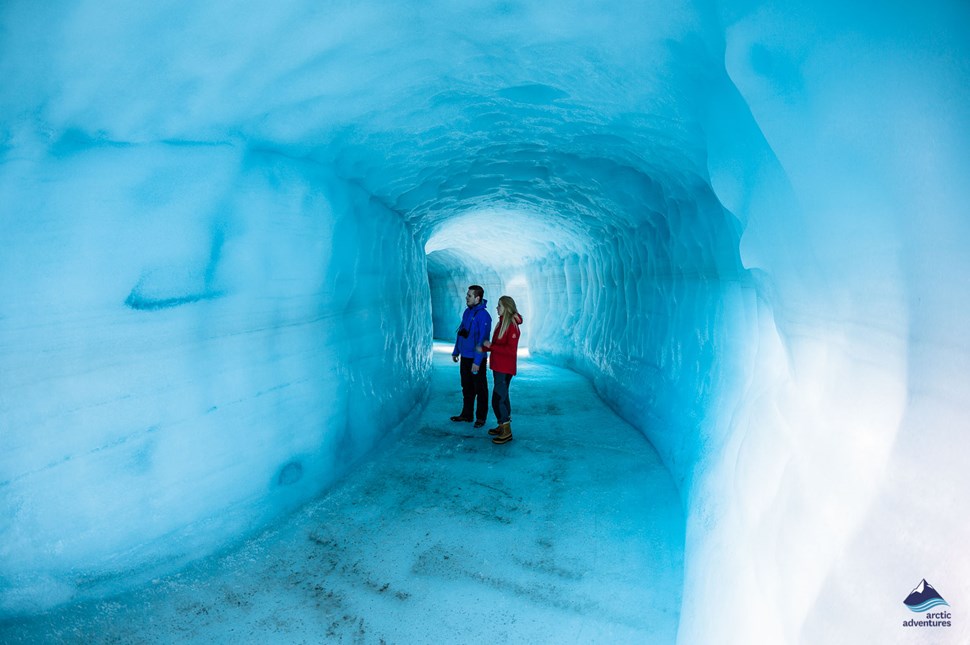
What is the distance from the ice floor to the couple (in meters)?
0.73

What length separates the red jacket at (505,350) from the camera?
5.54m

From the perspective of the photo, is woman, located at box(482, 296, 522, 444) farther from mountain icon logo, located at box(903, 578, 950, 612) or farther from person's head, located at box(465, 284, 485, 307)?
mountain icon logo, located at box(903, 578, 950, 612)

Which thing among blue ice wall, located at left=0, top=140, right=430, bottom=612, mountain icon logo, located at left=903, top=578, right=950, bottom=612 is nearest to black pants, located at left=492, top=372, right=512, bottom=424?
blue ice wall, located at left=0, top=140, right=430, bottom=612

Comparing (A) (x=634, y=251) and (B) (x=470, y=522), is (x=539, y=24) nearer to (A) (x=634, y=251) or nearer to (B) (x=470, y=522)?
(B) (x=470, y=522)

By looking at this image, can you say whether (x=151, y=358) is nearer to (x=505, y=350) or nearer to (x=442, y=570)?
(x=442, y=570)

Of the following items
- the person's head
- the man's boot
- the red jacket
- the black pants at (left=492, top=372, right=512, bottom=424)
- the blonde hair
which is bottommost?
the man's boot

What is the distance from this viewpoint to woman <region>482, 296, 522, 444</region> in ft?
18.0

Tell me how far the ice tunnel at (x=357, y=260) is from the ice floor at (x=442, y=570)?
0.21m

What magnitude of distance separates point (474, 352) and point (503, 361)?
510 millimetres

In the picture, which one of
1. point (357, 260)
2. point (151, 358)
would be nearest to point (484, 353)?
point (357, 260)

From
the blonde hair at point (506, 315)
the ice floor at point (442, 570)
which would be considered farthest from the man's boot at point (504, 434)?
the blonde hair at point (506, 315)

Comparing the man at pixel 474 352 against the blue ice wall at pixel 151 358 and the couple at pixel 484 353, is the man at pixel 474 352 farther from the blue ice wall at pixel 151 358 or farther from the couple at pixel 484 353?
the blue ice wall at pixel 151 358

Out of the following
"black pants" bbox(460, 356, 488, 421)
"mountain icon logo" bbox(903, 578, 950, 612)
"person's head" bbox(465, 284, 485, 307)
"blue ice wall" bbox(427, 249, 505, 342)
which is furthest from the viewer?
"blue ice wall" bbox(427, 249, 505, 342)

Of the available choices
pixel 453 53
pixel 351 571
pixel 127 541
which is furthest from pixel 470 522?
pixel 453 53
